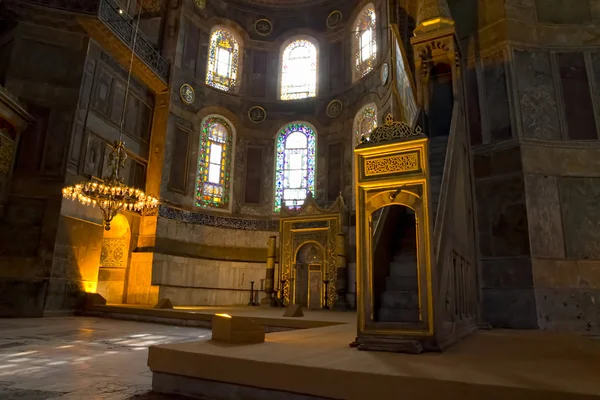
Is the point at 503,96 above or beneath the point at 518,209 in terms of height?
above

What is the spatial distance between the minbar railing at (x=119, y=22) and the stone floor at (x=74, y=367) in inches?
324

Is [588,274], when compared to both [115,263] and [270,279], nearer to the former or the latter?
[270,279]

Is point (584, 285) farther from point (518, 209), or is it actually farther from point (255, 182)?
point (255, 182)

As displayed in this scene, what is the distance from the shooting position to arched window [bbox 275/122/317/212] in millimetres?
15096

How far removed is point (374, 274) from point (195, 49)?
13668 mm

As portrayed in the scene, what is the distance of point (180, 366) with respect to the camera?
247 cm

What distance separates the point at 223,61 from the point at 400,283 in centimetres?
1415

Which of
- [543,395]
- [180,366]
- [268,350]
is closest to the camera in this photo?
[543,395]

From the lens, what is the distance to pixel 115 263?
496 inches

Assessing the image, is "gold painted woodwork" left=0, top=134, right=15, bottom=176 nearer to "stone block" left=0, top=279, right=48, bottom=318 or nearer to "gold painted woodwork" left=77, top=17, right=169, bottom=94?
"stone block" left=0, top=279, right=48, bottom=318

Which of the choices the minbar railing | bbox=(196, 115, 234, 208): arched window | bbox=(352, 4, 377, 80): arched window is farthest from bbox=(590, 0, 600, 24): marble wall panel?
bbox=(196, 115, 234, 208): arched window

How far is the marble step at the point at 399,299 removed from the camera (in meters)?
3.36

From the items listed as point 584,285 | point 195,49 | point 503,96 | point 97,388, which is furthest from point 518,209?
point 195,49

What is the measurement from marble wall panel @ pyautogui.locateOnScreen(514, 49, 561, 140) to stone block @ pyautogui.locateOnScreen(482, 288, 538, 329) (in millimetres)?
Result: 2519
